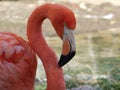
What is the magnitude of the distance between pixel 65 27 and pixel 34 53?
53 centimetres

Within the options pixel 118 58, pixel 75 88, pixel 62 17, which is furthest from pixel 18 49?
pixel 118 58

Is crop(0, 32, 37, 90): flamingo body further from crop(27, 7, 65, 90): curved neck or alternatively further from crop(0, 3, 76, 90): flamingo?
crop(27, 7, 65, 90): curved neck

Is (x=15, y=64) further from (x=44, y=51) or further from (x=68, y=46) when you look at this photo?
(x=68, y=46)

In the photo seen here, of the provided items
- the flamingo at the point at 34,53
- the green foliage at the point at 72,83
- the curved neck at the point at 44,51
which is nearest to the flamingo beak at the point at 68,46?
the flamingo at the point at 34,53

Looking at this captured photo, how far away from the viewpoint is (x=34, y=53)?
14.8ft

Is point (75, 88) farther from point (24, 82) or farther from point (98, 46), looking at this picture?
point (98, 46)

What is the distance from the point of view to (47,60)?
436cm

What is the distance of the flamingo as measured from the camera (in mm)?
4133

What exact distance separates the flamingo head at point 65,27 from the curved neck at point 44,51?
0.48 feet

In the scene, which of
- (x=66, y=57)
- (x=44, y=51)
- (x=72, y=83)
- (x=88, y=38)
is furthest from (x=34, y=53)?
(x=88, y=38)

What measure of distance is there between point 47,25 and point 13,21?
97 centimetres

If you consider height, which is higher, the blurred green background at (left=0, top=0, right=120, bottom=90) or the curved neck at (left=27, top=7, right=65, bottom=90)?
the curved neck at (left=27, top=7, right=65, bottom=90)

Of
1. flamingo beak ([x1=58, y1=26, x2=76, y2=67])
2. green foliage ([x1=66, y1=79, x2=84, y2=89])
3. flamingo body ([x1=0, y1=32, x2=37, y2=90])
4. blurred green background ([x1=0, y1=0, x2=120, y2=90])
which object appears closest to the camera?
flamingo beak ([x1=58, y1=26, x2=76, y2=67])

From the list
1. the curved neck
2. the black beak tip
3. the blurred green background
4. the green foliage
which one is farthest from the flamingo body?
the green foliage
